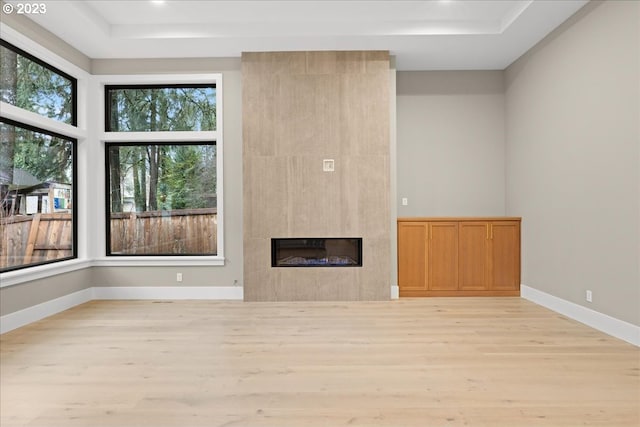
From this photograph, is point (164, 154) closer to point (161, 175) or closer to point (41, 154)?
point (161, 175)

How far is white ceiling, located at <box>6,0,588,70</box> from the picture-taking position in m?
3.81

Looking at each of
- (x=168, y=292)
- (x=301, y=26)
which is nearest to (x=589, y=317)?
(x=301, y=26)

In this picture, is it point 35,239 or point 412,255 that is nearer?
point 35,239

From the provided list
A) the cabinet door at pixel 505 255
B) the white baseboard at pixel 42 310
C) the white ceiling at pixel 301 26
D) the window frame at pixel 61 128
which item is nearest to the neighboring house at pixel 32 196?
the window frame at pixel 61 128

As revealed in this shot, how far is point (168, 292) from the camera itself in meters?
4.74

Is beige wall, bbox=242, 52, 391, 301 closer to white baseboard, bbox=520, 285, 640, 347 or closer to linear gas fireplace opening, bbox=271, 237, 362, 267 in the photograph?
linear gas fireplace opening, bbox=271, 237, 362, 267

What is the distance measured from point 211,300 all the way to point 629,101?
15.1ft

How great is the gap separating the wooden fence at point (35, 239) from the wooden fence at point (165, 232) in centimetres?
54

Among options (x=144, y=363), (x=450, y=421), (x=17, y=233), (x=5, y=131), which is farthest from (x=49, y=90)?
(x=450, y=421)

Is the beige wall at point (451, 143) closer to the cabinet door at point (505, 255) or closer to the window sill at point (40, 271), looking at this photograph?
the cabinet door at point (505, 255)

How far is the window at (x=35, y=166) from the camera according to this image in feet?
11.9

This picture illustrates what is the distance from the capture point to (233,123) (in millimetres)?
4742

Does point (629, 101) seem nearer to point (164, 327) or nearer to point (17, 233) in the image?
point (164, 327)

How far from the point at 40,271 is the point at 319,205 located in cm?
299
